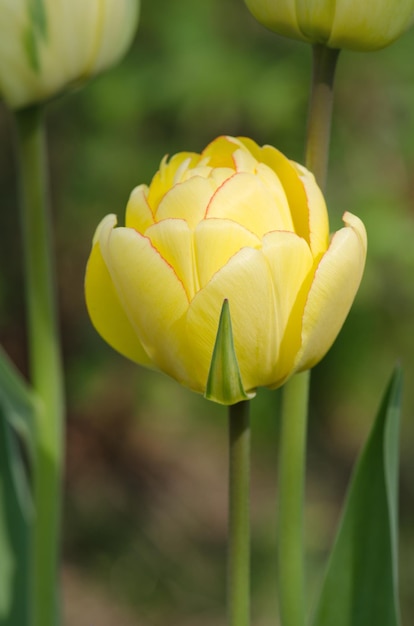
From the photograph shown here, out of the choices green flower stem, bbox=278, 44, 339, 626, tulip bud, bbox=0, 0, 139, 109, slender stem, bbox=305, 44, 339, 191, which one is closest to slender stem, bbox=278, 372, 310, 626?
green flower stem, bbox=278, 44, 339, 626

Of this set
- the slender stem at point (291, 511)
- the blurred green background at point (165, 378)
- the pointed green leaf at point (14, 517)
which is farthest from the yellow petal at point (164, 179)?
the blurred green background at point (165, 378)

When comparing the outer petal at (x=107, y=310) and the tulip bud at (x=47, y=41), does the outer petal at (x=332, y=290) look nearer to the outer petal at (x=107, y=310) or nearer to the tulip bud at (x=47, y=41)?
the outer petal at (x=107, y=310)

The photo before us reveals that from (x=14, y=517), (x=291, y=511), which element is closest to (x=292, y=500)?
(x=291, y=511)

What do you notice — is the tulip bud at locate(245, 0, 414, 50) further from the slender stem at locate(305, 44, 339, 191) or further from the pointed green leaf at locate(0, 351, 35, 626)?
the pointed green leaf at locate(0, 351, 35, 626)

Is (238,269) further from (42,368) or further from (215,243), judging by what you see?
(42,368)

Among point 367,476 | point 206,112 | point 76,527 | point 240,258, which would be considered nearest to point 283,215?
point 240,258

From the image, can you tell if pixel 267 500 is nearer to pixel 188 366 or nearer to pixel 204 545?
pixel 204 545
